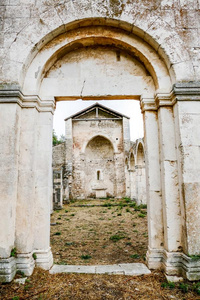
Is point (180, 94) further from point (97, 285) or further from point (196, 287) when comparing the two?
point (97, 285)

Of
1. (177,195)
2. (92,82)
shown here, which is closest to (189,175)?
(177,195)

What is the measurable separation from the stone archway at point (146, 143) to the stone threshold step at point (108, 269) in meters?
0.16

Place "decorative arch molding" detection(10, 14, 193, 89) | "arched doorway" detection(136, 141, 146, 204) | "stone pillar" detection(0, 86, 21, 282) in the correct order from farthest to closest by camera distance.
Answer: "arched doorway" detection(136, 141, 146, 204), "decorative arch molding" detection(10, 14, 193, 89), "stone pillar" detection(0, 86, 21, 282)

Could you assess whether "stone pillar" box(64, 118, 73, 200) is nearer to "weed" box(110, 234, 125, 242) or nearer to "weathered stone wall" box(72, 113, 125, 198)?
"weathered stone wall" box(72, 113, 125, 198)

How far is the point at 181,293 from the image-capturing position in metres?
2.62

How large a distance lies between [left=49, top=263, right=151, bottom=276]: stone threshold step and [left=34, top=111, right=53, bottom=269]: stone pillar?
0.21 m

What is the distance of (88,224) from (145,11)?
647 cm

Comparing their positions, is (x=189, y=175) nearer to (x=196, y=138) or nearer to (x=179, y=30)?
(x=196, y=138)

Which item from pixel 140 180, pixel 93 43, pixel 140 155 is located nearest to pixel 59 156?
pixel 140 155

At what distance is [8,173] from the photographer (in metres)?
3.09

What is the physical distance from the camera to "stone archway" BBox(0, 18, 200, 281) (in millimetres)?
3057

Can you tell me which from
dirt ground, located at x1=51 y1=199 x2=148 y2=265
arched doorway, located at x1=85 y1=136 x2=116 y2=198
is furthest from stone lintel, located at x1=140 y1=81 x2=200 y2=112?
arched doorway, located at x1=85 y1=136 x2=116 y2=198

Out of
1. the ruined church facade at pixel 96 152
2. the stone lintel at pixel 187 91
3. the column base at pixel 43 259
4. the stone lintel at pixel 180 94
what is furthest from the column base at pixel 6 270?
the ruined church facade at pixel 96 152

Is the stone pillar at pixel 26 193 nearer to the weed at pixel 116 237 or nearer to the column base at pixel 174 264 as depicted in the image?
the column base at pixel 174 264
